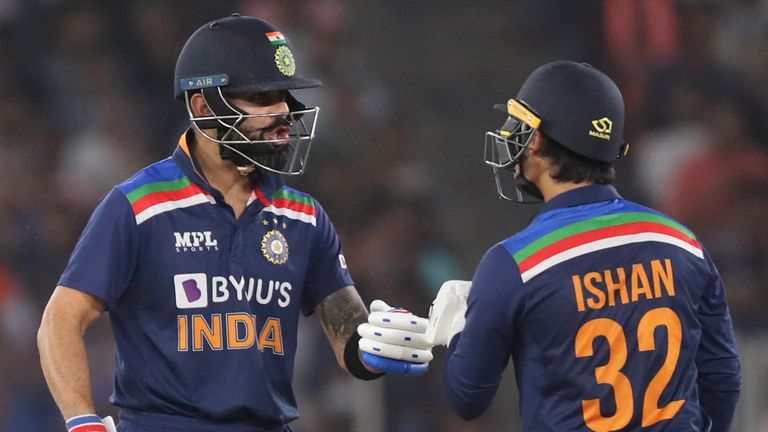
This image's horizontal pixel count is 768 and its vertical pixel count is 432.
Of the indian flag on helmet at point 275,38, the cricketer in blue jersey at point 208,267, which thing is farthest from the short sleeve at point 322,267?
the indian flag on helmet at point 275,38

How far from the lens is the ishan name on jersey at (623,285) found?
3340 millimetres

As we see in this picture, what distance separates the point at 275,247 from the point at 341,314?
346 millimetres

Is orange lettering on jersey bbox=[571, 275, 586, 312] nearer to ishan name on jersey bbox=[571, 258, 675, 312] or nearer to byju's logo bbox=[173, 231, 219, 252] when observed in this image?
ishan name on jersey bbox=[571, 258, 675, 312]

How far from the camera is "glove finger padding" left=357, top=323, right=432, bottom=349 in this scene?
3.84 meters

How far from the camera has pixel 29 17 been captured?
8.02 m

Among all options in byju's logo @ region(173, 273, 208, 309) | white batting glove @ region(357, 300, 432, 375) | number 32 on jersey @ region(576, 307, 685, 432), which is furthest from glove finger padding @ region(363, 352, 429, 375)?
→ number 32 on jersey @ region(576, 307, 685, 432)

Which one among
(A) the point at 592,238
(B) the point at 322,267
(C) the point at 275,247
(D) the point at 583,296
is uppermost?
(A) the point at 592,238

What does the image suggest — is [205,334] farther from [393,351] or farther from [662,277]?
[662,277]

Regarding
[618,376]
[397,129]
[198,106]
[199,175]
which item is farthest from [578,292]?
[397,129]

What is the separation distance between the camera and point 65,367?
3.63 metres

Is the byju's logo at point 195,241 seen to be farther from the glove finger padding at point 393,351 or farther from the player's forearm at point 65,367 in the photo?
the glove finger padding at point 393,351

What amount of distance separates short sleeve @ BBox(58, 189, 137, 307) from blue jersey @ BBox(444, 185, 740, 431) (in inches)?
36.7

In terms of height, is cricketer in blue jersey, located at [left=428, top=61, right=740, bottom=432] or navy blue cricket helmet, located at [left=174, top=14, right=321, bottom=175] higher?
navy blue cricket helmet, located at [left=174, top=14, right=321, bottom=175]

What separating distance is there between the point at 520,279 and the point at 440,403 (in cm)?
361
